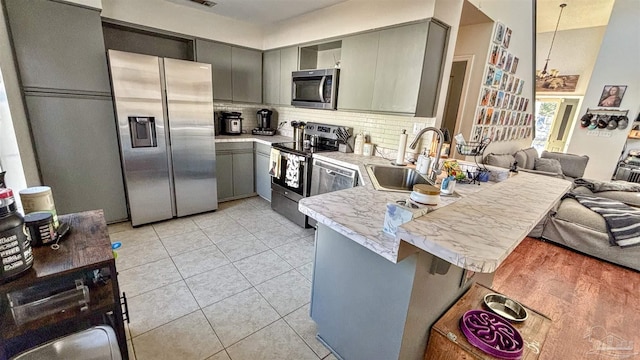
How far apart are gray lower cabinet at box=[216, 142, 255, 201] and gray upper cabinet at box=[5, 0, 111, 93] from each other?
56.8 inches

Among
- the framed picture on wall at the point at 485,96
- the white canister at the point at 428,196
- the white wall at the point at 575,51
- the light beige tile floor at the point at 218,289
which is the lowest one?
the light beige tile floor at the point at 218,289

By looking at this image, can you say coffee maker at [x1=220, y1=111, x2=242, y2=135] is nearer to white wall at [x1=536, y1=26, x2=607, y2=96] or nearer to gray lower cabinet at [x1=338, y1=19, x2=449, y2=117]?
gray lower cabinet at [x1=338, y1=19, x2=449, y2=117]

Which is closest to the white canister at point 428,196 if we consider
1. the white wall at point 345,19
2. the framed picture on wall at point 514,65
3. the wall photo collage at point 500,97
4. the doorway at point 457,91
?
the white wall at point 345,19

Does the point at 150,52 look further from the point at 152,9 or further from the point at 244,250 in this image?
the point at 244,250

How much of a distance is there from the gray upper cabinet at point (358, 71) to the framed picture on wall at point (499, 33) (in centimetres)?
149

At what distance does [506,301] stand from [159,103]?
11.3 ft

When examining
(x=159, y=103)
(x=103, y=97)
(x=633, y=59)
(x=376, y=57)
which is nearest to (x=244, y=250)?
(x=159, y=103)

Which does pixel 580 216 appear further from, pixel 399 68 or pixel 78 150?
pixel 78 150

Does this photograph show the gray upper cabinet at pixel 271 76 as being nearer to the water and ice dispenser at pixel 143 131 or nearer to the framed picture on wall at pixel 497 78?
the water and ice dispenser at pixel 143 131

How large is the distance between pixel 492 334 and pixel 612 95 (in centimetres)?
635

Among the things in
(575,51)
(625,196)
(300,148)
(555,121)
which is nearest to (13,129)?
(300,148)

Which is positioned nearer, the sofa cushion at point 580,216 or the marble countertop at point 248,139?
the sofa cushion at point 580,216

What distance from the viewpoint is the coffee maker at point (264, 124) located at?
165 inches

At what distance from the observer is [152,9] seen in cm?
308
